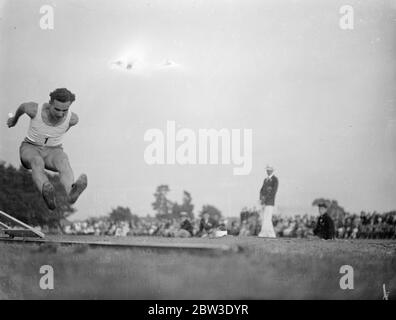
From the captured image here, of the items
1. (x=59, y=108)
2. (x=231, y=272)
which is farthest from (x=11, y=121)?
(x=231, y=272)

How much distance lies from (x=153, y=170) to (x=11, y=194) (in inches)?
39.6

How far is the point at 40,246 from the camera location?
377 centimetres

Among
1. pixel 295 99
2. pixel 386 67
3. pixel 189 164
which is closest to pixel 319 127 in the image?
pixel 295 99

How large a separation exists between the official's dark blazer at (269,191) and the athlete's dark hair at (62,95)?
1.45 metres

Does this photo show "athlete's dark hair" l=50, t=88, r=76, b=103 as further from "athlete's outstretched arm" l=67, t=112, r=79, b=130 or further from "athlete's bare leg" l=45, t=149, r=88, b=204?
"athlete's bare leg" l=45, t=149, r=88, b=204

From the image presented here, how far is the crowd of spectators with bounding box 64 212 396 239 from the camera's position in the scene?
12.1 feet

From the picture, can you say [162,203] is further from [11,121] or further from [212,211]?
[11,121]

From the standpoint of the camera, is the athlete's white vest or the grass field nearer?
the grass field

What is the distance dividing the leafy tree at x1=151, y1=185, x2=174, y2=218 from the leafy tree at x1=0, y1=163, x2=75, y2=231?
0.58 metres

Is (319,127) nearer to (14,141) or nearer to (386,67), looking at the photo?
(386,67)

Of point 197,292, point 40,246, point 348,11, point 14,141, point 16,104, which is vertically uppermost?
point 348,11

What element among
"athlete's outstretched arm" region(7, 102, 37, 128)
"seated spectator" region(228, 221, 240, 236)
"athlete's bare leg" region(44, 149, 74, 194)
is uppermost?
"athlete's outstretched arm" region(7, 102, 37, 128)

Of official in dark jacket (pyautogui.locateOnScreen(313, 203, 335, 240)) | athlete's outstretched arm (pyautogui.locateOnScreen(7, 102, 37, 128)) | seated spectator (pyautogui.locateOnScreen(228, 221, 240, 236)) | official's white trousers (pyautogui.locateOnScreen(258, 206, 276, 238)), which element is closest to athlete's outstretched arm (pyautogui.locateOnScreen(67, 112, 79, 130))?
athlete's outstretched arm (pyautogui.locateOnScreen(7, 102, 37, 128))

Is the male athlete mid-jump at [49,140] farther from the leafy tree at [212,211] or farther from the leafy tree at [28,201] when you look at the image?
the leafy tree at [212,211]
